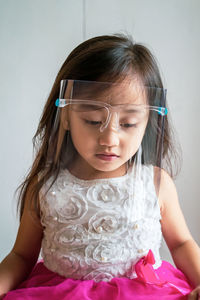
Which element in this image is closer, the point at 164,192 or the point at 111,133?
the point at 111,133

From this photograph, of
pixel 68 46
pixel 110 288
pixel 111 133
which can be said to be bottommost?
pixel 110 288

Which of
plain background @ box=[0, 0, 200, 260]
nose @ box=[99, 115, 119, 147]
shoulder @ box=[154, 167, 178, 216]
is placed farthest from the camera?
plain background @ box=[0, 0, 200, 260]

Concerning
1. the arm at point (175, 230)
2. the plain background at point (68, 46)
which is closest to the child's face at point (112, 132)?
the arm at point (175, 230)

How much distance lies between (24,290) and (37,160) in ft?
0.81

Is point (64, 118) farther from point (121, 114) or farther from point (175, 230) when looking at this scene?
point (175, 230)

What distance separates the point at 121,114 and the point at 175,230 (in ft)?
0.93

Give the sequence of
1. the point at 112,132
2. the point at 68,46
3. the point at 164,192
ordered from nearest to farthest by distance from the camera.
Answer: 1. the point at 112,132
2. the point at 164,192
3. the point at 68,46

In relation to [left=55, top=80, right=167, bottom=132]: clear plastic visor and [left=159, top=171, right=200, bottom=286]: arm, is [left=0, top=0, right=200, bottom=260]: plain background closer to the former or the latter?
[left=159, top=171, right=200, bottom=286]: arm

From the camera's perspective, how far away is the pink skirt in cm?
59

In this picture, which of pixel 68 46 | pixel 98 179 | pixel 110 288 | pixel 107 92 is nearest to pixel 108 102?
pixel 107 92

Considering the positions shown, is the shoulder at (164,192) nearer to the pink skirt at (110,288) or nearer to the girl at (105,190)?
the girl at (105,190)

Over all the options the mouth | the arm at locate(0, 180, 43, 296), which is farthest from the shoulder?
the arm at locate(0, 180, 43, 296)

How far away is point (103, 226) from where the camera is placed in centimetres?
65

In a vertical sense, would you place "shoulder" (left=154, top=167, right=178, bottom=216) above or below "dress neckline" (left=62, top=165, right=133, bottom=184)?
below
